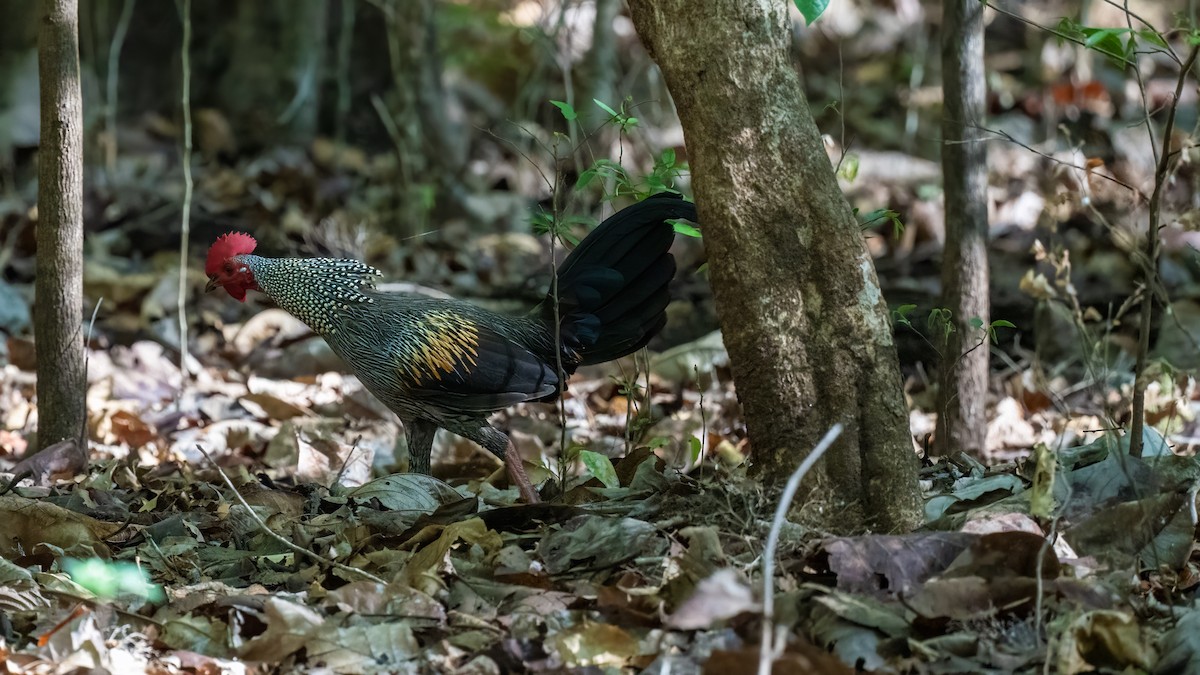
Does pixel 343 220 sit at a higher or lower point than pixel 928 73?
lower

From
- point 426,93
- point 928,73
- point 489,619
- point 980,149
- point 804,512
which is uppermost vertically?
point 928,73

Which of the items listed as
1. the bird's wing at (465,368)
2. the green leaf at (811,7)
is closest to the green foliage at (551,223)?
the bird's wing at (465,368)

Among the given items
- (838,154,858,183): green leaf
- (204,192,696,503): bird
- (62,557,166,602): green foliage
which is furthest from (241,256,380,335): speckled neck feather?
(838,154,858,183): green leaf

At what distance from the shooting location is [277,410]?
705cm

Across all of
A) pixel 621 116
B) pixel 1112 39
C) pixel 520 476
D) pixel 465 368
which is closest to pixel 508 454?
pixel 520 476

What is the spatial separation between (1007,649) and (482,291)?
19.4 ft

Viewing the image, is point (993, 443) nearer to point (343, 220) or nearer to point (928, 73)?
point (343, 220)

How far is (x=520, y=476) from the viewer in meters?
4.82

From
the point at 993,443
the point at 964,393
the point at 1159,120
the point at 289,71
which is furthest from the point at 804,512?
the point at 1159,120

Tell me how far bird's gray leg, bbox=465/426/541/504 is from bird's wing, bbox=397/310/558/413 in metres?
0.10

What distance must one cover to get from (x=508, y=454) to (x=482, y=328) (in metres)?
0.57

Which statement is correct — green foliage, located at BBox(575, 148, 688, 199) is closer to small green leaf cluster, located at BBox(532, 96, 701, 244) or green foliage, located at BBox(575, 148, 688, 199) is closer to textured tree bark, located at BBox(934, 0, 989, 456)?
small green leaf cluster, located at BBox(532, 96, 701, 244)

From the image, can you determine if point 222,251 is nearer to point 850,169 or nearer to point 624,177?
point 624,177

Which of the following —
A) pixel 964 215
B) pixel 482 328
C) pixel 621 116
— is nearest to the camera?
pixel 621 116
